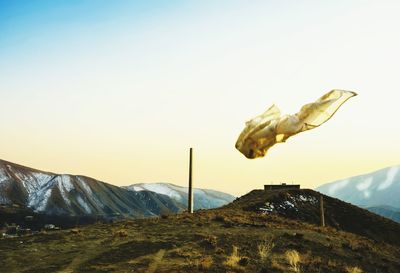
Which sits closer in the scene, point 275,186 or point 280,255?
point 280,255

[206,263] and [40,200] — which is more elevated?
[40,200]

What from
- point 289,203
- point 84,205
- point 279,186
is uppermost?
point 279,186

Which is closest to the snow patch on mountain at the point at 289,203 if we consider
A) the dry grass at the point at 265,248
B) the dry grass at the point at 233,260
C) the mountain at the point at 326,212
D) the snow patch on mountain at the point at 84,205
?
the mountain at the point at 326,212

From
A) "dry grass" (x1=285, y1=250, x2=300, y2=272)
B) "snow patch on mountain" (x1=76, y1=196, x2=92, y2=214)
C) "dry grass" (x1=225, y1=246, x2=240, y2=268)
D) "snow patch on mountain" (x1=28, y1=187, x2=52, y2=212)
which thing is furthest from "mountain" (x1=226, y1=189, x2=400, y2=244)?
"snow patch on mountain" (x1=28, y1=187, x2=52, y2=212)

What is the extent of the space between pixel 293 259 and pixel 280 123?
1331 cm

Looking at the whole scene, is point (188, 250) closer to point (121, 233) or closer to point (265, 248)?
point (265, 248)

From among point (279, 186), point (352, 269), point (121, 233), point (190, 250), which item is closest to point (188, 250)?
point (190, 250)

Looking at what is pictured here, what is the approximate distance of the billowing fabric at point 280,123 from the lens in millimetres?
5261

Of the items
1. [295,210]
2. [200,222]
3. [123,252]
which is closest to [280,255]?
[123,252]

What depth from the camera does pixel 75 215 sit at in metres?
174

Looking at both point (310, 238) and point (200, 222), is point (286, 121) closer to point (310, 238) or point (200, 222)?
point (310, 238)

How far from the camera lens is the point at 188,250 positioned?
18547 millimetres

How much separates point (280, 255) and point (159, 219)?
35.4 feet

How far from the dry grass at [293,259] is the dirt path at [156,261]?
478 cm
